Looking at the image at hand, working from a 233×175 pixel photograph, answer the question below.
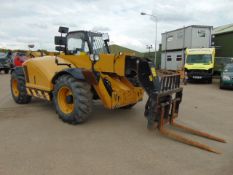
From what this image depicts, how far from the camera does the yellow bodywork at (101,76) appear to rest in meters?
5.50

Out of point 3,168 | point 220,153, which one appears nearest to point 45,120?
point 3,168

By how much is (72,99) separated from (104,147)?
5.90ft

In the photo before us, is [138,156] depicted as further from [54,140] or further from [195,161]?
[54,140]

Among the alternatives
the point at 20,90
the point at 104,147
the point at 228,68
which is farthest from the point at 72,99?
the point at 228,68

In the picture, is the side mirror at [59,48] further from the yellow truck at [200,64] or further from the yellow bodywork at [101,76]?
the yellow truck at [200,64]

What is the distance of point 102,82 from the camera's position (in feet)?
18.1

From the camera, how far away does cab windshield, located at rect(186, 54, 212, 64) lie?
17.3m

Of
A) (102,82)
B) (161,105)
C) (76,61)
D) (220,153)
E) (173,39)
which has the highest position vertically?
(173,39)

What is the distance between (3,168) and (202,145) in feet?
11.0

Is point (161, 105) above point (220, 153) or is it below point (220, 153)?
above

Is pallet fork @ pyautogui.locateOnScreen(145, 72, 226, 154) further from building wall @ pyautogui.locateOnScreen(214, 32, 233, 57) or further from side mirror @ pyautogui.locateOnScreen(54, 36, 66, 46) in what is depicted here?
building wall @ pyautogui.locateOnScreen(214, 32, 233, 57)

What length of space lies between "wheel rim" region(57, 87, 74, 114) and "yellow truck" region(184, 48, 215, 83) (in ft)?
42.1

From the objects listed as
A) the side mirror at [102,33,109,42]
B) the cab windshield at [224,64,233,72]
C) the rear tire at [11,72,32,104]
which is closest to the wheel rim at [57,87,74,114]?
the side mirror at [102,33,109,42]

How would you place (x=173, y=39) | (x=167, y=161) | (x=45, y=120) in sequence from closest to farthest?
(x=167, y=161) < (x=45, y=120) < (x=173, y=39)
